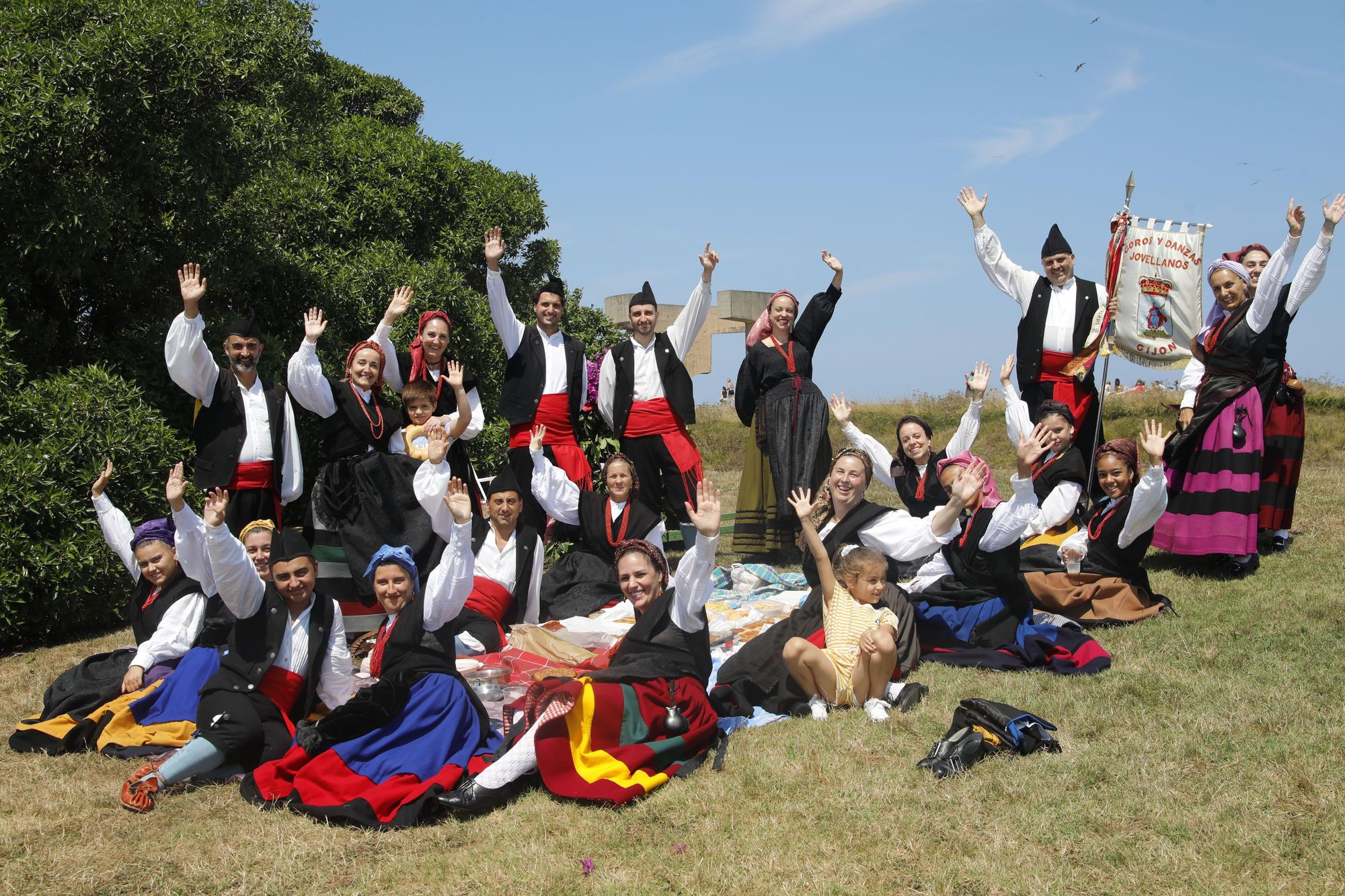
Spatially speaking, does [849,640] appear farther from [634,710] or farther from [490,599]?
[490,599]

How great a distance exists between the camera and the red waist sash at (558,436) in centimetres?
698

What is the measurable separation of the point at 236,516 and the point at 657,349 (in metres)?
2.86

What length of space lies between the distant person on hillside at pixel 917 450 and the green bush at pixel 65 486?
397 cm

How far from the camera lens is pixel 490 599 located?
5.86 metres

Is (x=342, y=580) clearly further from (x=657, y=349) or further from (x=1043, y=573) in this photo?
(x=1043, y=573)

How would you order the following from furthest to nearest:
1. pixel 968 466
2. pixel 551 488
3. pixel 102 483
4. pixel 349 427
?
pixel 551 488 < pixel 349 427 < pixel 968 466 < pixel 102 483

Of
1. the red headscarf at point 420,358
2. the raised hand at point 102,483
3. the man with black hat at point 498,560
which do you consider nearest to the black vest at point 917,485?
the man with black hat at point 498,560

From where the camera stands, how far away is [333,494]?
6273mm

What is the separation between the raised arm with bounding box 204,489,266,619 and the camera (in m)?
4.12

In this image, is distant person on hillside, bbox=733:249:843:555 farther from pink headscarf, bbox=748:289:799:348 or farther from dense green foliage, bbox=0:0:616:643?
dense green foliage, bbox=0:0:616:643

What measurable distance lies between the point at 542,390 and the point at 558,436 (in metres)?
0.32

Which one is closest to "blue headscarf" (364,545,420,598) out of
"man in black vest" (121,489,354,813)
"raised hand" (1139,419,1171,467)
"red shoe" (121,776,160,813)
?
"man in black vest" (121,489,354,813)

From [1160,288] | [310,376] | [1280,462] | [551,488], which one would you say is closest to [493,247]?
[310,376]

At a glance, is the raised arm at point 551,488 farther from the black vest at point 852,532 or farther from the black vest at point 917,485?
the black vest at point 917,485
